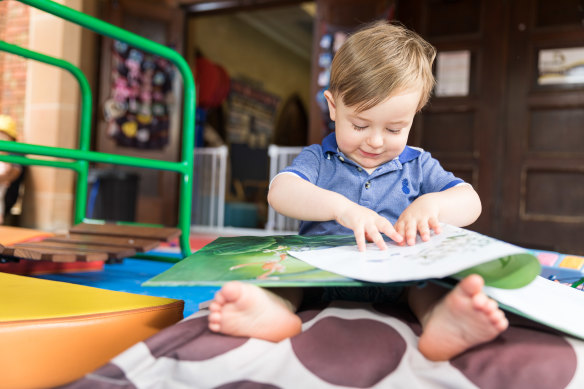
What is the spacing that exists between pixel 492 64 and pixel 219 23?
12.1ft

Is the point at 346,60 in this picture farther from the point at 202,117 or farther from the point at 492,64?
the point at 202,117

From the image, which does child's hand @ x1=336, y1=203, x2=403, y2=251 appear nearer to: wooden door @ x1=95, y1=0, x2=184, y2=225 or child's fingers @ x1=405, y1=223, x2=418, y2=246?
child's fingers @ x1=405, y1=223, x2=418, y2=246

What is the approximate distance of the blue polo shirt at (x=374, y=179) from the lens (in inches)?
34.1

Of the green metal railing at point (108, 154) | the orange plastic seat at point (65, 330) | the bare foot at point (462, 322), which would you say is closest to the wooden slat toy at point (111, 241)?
the green metal railing at point (108, 154)

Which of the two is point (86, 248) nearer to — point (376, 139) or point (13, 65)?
point (376, 139)

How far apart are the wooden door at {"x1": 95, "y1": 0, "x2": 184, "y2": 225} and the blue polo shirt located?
355cm

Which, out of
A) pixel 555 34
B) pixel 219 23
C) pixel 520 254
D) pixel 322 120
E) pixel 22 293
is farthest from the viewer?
pixel 219 23

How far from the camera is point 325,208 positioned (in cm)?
73

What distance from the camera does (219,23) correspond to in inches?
239

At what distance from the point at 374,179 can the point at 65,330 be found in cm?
54

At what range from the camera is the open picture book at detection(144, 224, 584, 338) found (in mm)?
545

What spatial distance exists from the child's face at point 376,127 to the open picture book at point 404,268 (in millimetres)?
181

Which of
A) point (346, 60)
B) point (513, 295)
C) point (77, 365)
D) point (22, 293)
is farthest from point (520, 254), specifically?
point (22, 293)

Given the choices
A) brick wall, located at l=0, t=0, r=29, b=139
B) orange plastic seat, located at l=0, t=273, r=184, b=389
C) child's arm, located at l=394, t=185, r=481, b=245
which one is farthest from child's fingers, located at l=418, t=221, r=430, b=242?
brick wall, located at l=0, t=0, r=29, b=139
